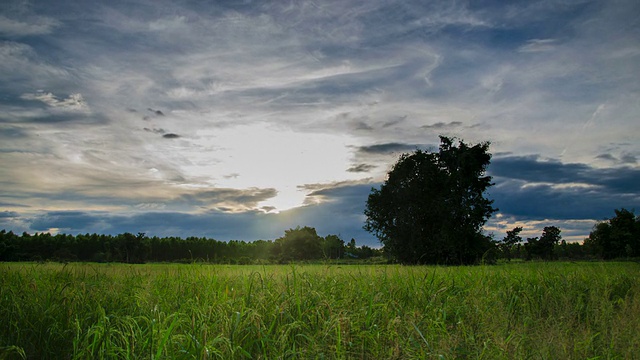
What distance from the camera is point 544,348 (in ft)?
19.2

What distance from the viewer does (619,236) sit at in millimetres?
61906

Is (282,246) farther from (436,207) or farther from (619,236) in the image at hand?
(619,236)

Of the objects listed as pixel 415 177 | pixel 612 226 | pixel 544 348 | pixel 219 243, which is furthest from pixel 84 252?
pixel 612 226

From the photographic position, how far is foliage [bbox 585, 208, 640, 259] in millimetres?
59719

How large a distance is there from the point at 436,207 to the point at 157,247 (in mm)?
57400

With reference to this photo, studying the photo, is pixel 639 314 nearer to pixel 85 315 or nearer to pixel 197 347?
pixel 197 347

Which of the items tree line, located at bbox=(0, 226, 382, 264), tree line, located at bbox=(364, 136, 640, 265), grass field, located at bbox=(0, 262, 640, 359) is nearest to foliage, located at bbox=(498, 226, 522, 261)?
tree line, located at bbox=(364, 136, 640, 265)

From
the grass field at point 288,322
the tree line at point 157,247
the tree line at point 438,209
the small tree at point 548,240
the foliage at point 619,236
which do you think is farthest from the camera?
the small tree at point 548,240

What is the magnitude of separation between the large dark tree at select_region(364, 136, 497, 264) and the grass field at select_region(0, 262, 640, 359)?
90.7ft

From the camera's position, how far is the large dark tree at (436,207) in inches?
1439

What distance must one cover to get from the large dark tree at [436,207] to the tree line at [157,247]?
721cm

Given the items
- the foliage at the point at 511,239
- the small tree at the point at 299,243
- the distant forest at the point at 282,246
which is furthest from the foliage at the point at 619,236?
the small tree at the point at 299,243

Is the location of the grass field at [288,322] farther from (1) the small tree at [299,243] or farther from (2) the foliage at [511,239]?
(1) the small tree at [299,243]

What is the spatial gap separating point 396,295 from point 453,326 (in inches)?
51.7
